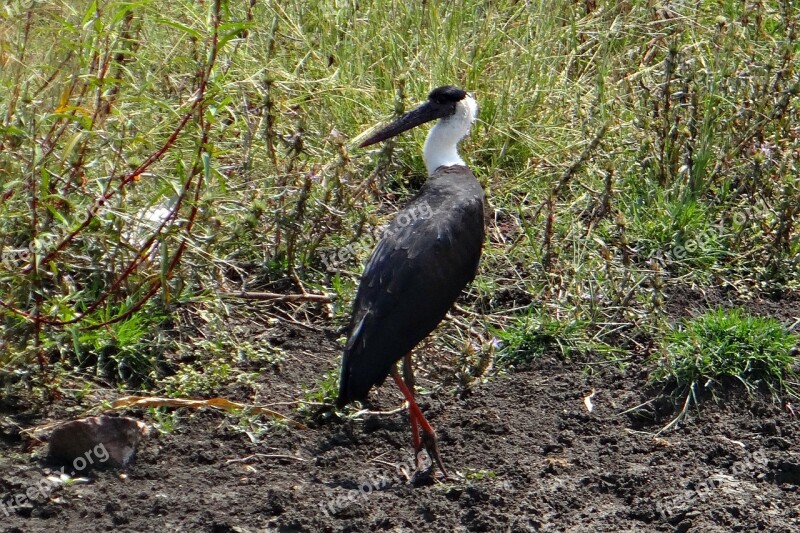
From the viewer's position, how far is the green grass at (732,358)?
184 inches

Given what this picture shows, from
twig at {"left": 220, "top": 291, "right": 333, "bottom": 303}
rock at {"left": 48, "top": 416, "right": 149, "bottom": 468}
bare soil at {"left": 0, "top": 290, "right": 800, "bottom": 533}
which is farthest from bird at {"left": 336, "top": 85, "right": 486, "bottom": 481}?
rock at {"left": 48, "top": 416, "right": 149, "bottom": 468}

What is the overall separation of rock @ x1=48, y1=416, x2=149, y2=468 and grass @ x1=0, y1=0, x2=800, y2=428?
45 centimetres

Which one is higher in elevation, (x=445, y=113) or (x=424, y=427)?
(x=445, y=113)

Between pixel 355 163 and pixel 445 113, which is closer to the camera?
pixel 445 113

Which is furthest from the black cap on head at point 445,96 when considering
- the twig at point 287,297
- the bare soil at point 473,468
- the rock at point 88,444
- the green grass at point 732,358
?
the rock at point 88,444

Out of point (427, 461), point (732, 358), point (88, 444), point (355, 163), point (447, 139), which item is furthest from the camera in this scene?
point (355, 163)

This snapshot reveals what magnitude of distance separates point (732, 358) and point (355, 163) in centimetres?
244

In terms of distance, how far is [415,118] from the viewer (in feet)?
17.9

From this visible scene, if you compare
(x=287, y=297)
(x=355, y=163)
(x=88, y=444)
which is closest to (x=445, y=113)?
(x=355, y=163)

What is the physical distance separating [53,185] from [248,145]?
127 centimetres

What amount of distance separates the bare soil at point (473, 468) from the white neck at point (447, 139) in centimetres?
111

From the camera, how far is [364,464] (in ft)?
14.2

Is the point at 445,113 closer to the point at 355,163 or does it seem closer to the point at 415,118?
the point at 415,118

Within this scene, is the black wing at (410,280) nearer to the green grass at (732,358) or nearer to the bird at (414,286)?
the bird at (414,286)
